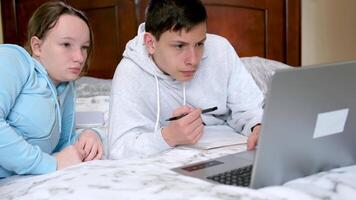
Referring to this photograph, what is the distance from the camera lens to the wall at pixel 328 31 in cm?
239

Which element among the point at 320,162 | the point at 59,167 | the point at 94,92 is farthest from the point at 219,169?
the point at 94,92

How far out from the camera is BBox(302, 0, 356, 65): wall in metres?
2.39

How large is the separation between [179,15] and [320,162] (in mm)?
567

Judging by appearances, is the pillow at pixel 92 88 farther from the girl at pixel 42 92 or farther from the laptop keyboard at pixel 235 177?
the laptop keyboard at pixel 235 177

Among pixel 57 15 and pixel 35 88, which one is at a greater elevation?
pixel 57 15

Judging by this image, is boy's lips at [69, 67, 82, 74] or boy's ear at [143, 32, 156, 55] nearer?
boy's lips at [69, 67, 82, 74]

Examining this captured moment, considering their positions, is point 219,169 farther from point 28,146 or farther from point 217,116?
point 217,116

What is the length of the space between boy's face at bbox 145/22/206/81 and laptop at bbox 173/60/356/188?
1.38 feet

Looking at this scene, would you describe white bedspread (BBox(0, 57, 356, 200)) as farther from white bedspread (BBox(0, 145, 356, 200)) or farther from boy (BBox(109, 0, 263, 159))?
boy (BBox(109, 0, 263, 159))

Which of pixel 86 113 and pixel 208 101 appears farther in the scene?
pixel 86 113

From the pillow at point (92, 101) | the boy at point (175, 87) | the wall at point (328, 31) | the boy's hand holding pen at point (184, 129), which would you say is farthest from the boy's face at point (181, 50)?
the wall at point (328, 31)

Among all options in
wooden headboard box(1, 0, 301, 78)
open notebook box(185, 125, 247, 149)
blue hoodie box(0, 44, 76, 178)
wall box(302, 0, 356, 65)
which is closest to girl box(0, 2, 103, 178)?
blue hoodie box(0, 44, 76, 178)

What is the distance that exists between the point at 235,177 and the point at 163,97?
22.2 inches

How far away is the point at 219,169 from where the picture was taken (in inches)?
32.9
